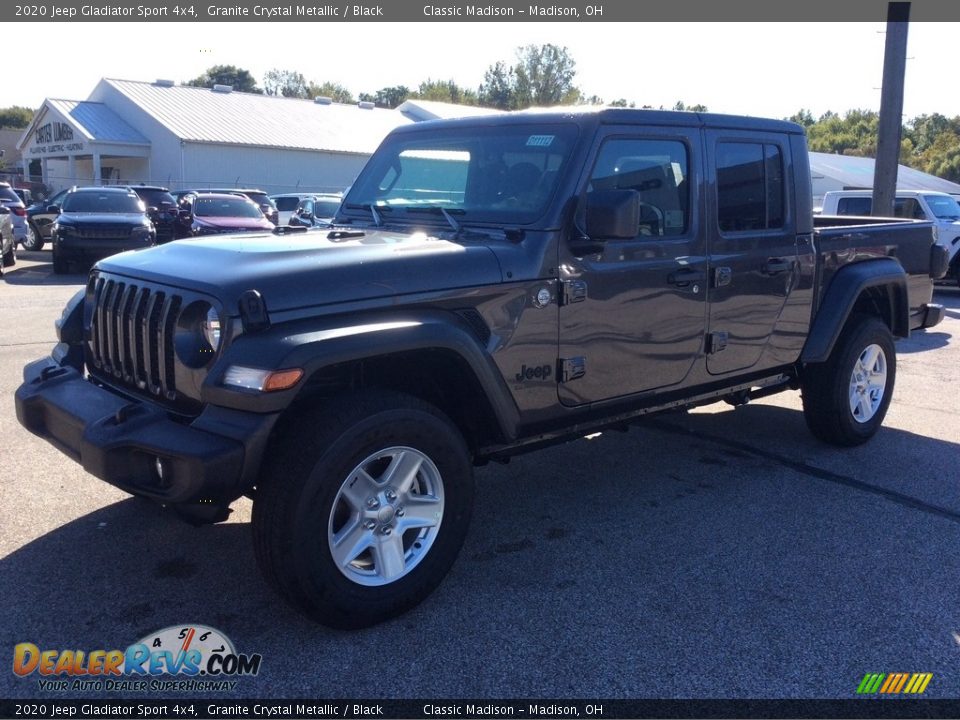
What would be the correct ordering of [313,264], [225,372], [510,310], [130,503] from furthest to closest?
1. [130,503]
2. [510,310]
3. [313,264]
4. [225,372]

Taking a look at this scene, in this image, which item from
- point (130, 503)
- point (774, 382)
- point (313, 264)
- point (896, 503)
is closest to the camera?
point (313, 264)

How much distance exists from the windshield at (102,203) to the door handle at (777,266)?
15.0 metres

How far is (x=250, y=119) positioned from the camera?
124 ft

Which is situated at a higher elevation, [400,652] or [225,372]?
[225,372]

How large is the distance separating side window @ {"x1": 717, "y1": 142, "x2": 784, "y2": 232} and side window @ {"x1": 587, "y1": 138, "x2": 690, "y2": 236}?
31 centimetres

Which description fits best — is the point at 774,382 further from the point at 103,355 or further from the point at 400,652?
the point at 103,355

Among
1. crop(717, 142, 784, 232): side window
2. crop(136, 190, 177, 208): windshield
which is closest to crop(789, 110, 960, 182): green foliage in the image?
crop(136, 190, 177, 208): windshield

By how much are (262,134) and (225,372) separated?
36.0 m

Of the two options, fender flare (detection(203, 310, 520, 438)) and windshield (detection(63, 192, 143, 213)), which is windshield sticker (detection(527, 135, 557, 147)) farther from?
windshield (detection(63, 192, 143, 213))

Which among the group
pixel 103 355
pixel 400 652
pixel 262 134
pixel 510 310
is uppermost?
pixel 262 134

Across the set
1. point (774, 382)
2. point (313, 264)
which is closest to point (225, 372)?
point (313, 264)

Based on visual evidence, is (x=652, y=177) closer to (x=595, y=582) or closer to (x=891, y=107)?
(x=595, y=582)

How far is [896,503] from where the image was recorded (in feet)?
16.0

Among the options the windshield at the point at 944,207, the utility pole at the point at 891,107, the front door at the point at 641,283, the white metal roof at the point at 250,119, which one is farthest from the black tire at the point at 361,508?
the white metal roof at the point at 250,119
